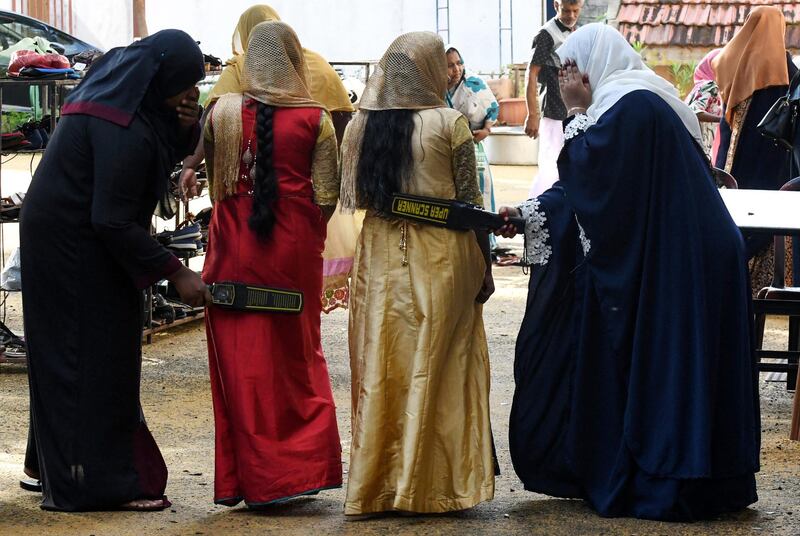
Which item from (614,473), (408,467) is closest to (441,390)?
(408,467)

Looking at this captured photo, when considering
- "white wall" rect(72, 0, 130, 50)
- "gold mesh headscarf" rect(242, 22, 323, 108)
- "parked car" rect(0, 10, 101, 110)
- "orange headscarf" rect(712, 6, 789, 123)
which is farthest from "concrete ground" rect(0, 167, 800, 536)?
"white wall" rect(72, 0, 130, 50)

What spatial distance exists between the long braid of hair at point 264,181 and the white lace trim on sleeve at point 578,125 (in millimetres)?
1029

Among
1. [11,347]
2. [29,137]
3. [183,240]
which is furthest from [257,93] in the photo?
[11,347]

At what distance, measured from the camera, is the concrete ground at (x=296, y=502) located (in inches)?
178

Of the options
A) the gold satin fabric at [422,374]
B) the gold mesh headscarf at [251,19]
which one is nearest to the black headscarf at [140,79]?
the gold satin fabric at [422,374]

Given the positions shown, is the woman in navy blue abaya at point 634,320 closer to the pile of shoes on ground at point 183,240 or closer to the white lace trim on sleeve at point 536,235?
the white lace trim on sleeve at point 536,235

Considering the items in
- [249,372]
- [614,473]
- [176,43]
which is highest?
[176,43]

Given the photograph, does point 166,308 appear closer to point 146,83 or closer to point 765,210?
point 765,210

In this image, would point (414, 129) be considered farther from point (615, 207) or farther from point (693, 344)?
point (693, 344)

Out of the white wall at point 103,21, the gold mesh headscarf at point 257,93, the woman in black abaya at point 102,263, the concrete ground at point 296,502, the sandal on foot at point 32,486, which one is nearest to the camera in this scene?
the woman in black abaya at point 102,263

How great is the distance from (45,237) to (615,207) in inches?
75.0

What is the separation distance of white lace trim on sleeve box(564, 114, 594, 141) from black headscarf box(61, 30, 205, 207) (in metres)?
1.27

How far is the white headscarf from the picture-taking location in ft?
15.3

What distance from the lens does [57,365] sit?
14.9 ft
